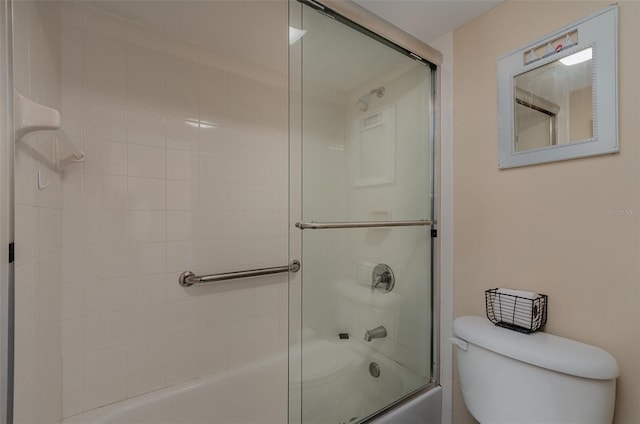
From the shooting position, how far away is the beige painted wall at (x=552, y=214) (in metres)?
0.82

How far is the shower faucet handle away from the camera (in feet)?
4.12

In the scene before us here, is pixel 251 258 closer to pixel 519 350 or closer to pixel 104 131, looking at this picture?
pixel 104 131

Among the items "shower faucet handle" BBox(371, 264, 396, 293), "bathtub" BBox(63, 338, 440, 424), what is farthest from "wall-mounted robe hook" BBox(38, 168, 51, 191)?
"shower faucet handle" BBox(371, 264, 396, 293)

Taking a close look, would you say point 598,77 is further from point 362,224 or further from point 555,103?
point 362,224

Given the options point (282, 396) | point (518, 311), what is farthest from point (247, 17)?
point (282, 396)

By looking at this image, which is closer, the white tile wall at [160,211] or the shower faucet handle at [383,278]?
the white tile wall at [160,211]

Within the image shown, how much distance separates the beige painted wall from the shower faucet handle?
1.03 feet

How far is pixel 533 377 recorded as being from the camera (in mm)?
846

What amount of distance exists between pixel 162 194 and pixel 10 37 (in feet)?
2.42

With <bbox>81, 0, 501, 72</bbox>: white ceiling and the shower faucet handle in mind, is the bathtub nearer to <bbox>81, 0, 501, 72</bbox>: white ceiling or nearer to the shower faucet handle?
the shower faucet handle

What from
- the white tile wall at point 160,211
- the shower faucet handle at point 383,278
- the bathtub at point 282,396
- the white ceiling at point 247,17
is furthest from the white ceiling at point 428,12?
the bathtub at point 282,396

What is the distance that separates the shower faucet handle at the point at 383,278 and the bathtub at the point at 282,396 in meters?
0.27

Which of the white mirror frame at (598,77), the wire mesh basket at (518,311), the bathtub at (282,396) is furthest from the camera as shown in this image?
the bathtub at (282,396)

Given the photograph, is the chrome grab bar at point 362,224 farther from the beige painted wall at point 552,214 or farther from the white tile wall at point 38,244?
the white tile wall at point 38,244
